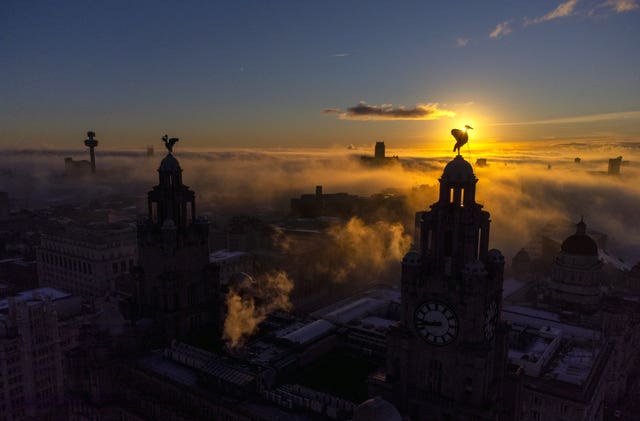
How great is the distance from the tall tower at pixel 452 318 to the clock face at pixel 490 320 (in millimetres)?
72

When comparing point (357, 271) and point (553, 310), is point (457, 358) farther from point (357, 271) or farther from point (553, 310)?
point (357, 271)

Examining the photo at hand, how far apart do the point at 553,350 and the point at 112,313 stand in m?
65.6

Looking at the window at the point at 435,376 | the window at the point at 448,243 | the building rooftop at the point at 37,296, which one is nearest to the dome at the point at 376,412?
the window at the point at 435,376

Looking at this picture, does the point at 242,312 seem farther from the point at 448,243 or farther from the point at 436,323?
the point at 448,243

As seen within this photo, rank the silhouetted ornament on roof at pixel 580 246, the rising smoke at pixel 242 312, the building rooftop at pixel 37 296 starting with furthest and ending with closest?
the silhouetted ornament on roof at pixel 580 246 → the building rooftop at pixel 37 296 → the rising smoke at pixel 242 312

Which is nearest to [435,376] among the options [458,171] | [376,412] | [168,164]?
[376,412]

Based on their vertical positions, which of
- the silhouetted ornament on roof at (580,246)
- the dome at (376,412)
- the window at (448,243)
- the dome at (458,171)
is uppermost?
the dome at (458,171)

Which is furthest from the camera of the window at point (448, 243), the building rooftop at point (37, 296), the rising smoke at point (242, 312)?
the building rooftop at point (37, 296)

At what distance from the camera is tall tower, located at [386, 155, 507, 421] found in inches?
1200

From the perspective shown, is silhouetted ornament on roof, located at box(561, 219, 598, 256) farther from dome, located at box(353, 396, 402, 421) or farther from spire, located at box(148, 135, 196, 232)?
dome, located at box(353, 396, 402, 421)

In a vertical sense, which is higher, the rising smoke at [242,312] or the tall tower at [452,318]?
the tall tower at [452,318]

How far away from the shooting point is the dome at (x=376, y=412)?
88.7 feet

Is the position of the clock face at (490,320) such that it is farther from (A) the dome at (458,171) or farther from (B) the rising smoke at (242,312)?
(B) the rising smoke at (242,312)

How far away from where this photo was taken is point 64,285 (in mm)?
135500
